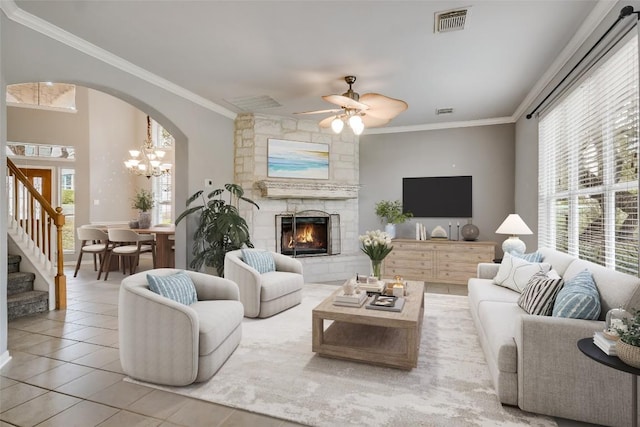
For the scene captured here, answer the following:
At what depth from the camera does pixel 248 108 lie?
5.48 m

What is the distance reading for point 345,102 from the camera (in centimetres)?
356

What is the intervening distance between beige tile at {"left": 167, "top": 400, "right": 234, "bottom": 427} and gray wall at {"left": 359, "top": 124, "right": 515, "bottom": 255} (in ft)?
16.3

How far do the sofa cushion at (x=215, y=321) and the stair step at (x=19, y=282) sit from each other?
2.73 meters

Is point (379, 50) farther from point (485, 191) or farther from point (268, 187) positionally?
point (485, 191)

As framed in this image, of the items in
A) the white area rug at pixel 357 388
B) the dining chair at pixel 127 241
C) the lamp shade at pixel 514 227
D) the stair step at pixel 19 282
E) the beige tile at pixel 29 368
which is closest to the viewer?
the white area rug at pixel 357 388

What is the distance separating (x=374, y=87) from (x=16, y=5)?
11.5ft

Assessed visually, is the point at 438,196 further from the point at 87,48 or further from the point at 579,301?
the point at 87,48

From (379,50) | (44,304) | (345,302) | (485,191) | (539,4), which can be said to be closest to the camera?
(539,4)

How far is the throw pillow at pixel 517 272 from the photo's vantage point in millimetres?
3330

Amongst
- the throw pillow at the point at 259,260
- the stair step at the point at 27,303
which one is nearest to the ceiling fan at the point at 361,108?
the throw pillow at the point at 259,260

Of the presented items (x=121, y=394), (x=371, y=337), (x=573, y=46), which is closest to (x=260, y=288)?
(x=371, y=337)

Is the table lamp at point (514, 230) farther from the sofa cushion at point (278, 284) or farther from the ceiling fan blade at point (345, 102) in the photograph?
the sofa cushion at point (278, 284)

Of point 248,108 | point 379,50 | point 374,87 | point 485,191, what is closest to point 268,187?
point 248,108

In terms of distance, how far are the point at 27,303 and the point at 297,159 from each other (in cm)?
409
